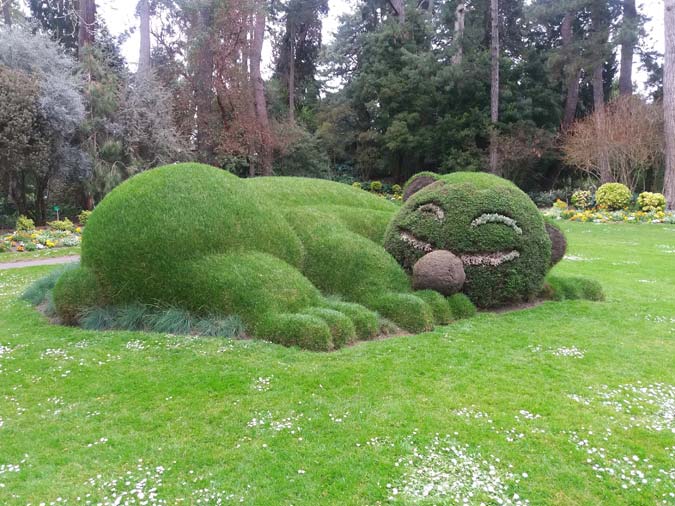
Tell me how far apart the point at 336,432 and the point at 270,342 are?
6.24 feet

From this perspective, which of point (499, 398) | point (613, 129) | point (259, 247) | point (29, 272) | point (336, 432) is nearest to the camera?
point (336, 432)

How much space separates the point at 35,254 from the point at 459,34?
2430 centimetres

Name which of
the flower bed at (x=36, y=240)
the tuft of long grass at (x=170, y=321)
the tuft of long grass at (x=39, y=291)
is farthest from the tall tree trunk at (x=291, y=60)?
the tuft of long grass at (x=170, y=321)

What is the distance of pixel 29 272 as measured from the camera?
408 inches

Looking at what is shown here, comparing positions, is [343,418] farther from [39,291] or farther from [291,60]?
[291,60]

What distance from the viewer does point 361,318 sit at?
565cm

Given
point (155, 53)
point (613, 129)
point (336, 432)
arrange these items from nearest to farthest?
point (336, 432)
point (613, 129)
point (155, 53)

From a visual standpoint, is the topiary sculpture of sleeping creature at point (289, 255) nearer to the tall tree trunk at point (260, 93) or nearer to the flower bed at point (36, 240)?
the flower bed at point (36, 240)

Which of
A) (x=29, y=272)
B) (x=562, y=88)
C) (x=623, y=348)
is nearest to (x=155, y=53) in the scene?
(x=29, y=272)

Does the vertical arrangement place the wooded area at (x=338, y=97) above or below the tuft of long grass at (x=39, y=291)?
above

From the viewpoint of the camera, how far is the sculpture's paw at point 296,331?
513cm

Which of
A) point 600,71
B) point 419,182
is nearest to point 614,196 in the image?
point 600,71

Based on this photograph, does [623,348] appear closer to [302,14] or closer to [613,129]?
[613,129]

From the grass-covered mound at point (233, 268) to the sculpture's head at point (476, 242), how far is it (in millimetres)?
347
